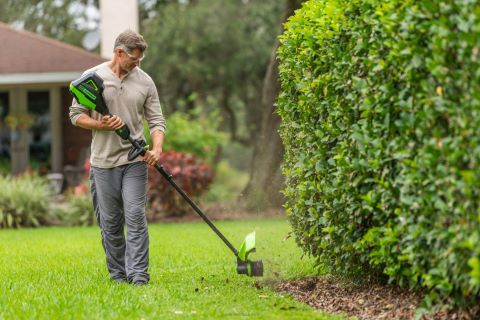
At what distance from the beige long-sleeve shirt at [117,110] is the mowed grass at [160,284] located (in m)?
0.99

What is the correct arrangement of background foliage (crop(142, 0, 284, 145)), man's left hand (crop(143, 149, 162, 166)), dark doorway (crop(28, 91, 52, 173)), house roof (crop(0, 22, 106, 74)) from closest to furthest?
1. man's left hand (crop(143, 149, 162, 166))
2. house roof (crop(0, 22, 106, 74))
3. dark doorway (crop(28, 91, 52, 173))
4. background foliage (crop(142, 0, 284, 145))

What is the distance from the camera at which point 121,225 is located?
6.80 m

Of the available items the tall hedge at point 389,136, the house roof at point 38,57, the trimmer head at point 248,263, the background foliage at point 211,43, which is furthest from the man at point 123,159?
the background foliage at point 211,43

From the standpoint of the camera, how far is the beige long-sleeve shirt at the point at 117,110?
21.5 ft

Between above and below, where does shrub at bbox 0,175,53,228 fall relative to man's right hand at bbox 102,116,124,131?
below

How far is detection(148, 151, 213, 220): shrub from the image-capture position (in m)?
13.8

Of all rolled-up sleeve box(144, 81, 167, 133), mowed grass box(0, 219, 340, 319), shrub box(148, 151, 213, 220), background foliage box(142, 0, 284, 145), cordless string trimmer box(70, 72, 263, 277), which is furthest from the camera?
background foliage box(142, 0, 284, 145)

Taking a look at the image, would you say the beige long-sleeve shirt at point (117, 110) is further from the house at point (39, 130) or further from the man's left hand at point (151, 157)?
Result: the house at point (39, 130)

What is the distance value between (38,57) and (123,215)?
37.7ft

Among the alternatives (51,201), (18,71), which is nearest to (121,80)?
(51,201)

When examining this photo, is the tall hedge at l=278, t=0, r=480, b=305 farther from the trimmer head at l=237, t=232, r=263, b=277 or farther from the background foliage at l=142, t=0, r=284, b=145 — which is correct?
the background foliage at l=142, t=0, r=284, b=145

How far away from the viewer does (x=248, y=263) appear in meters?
6.68

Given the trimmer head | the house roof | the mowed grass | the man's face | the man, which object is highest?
the house roof

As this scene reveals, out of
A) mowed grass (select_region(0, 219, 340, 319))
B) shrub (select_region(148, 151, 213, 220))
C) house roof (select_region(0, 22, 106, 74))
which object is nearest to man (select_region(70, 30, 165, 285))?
mowed grass (select_region(0, 219, 340, 319))
